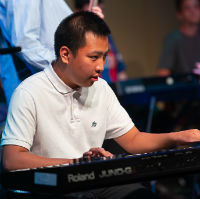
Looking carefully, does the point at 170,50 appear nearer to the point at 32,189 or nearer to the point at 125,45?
the point at 125,45

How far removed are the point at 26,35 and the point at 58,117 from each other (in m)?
0.62

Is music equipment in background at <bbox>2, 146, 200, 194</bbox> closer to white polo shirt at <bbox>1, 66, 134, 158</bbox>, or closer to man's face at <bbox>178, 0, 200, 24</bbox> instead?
white polo shirt at <bbox>1, 66, 134, 158</bbox>

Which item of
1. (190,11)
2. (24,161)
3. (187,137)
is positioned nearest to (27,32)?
(24,161)

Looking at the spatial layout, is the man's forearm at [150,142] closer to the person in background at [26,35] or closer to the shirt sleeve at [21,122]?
the shirt sleeve at [21,122]

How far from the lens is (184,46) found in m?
5.18

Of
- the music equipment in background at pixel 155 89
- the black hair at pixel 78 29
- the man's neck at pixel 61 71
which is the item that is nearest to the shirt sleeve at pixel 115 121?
the man's neck at pixel 61 71

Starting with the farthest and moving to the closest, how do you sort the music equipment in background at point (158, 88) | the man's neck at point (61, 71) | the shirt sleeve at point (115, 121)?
1. the music equipment in background at point (158, 88)
2. the shirt sleeve at point (115, 121)
3. the man's neck at point (61, 71)

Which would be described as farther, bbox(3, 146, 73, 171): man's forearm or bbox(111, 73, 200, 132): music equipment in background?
bbox(111, 73, 200, 132): music equipment in background

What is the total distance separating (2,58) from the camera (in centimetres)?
262

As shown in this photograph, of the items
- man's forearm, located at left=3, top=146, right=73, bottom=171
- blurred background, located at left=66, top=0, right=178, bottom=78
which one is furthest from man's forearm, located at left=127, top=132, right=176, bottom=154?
blurred background, located at left=66, top=0, right=178, bottom=78

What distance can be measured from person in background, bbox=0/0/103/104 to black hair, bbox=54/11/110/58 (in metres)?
0.39

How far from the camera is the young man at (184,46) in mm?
5164

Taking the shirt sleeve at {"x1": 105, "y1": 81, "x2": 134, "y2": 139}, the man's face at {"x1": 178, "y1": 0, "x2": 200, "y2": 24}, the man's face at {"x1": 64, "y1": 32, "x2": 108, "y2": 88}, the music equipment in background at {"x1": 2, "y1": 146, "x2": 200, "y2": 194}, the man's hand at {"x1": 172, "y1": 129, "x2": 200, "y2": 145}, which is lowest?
the music equipment in background at {"x1": 2, "y1": 146, "x2": 200, "y2": 194}

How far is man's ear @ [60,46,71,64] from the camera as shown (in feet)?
7.11
